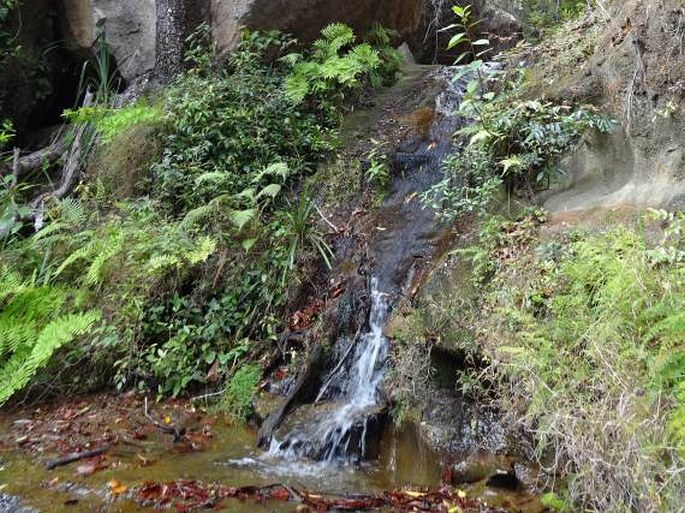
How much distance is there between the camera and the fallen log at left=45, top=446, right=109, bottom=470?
4367 millimetres

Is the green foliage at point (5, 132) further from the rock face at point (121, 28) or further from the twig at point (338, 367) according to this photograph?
the twig at point (338, 367)

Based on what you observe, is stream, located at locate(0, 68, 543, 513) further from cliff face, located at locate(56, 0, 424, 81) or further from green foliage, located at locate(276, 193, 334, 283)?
cliff face, located at locate(56, 0, 424, 81)

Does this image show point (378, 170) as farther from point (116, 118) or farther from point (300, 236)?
point (116, 118)

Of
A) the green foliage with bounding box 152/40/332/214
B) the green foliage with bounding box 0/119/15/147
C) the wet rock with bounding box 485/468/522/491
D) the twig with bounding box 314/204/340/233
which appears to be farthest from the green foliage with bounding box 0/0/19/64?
the wet rock with bounding box 485/468/522/491

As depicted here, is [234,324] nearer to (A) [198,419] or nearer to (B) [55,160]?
(A) [198,419]

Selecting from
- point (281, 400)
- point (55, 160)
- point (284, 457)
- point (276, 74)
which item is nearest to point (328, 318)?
point (281, 400)

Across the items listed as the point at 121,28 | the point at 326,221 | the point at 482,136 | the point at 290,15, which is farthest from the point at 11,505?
the point at 121,28

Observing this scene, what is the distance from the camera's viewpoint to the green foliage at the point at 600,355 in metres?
2.86

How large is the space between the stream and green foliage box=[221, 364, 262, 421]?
13cm

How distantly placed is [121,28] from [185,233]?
533cm

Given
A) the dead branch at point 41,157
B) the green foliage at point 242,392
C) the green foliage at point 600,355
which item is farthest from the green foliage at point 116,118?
the green foliage at point 600,355

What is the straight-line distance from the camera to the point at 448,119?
7.75 meters

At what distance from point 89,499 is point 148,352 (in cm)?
217

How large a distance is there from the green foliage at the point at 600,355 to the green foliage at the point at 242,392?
224cm
